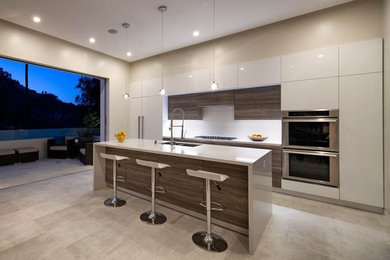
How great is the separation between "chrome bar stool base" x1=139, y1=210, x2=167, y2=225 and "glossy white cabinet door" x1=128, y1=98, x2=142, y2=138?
328cm

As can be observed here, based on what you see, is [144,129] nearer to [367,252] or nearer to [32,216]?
[32,216]

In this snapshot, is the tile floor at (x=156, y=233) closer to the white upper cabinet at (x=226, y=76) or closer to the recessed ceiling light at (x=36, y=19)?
the white upper cabinet at (x=226, y=76)

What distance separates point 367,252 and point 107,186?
3.99 meters

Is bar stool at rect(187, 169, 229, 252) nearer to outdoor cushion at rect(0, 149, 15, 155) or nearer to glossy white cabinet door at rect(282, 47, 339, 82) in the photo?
glossy white cabinet door at rect(282, 47, 339, 82)

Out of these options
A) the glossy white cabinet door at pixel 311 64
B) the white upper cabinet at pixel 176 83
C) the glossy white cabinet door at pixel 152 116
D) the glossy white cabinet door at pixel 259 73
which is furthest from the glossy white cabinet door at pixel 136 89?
the glossy white cabinet door at pixel 311 64

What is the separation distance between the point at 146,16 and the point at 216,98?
2117 millimetres

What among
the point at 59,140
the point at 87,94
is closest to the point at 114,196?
the point at 59,140

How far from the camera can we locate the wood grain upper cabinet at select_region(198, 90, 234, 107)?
4207 millimetres

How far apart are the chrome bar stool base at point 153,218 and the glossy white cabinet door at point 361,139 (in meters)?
2.76

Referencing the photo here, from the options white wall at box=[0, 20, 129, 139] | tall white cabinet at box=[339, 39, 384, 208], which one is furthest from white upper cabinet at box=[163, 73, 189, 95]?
tall white cabinet at box=[339, 39, 384, 208]

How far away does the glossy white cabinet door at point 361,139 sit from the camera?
8.98ft

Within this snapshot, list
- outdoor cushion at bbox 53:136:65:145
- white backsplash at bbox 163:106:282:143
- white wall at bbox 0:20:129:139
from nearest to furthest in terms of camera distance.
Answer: white wall at bbox 0:20:129:139
white backsplash at bbox 163:106:282:143
outdoor cushion at bbox 53:136:65:145

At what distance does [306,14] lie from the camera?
3.29 metres

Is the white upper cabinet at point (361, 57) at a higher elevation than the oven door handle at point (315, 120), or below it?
higher
